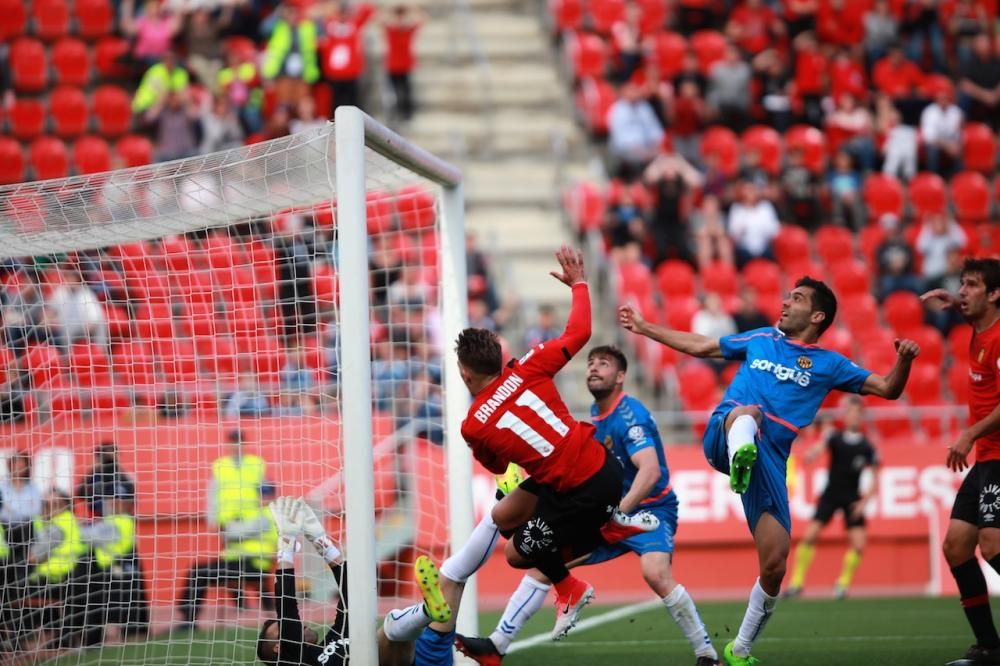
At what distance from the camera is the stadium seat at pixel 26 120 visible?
18.6 meters

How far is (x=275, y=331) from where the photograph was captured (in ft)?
32.1

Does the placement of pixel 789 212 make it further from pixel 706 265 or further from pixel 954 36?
pixel 954 36

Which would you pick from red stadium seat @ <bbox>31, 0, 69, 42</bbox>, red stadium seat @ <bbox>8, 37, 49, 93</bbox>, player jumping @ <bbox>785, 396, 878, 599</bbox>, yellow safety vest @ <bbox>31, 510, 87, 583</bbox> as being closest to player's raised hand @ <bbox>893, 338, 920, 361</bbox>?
yellow safety vest @ <bbox>31, 510, 87, 583</bbox>

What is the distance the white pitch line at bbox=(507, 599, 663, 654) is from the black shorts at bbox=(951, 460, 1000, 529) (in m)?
3.48

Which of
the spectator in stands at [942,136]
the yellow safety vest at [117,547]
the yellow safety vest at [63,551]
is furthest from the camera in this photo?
the spectator in stands at [942,136]

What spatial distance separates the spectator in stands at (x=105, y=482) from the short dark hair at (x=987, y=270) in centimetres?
573

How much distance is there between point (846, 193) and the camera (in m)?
19.0

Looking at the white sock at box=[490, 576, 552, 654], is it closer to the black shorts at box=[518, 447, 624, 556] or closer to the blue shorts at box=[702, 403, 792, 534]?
the black shorts at box=[518, 447, 624, 556]

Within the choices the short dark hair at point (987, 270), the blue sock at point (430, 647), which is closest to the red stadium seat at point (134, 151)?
the blue sock at point (430, 647)

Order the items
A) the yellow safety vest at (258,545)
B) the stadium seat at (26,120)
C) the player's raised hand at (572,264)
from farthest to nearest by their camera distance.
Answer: the stadium seat at (26,120) → the yellow safety vest at (258,545) → the player's raised hand at (572,264)

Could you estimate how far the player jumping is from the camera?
14.4 metres

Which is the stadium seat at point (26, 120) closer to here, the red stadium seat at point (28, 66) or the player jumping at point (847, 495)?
the red stadium seat at point (28, 66)

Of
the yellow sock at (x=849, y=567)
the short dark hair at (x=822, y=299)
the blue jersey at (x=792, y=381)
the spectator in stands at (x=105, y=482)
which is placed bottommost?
the yellow sock at (x=849, y=567)

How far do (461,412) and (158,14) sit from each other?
13.1m
